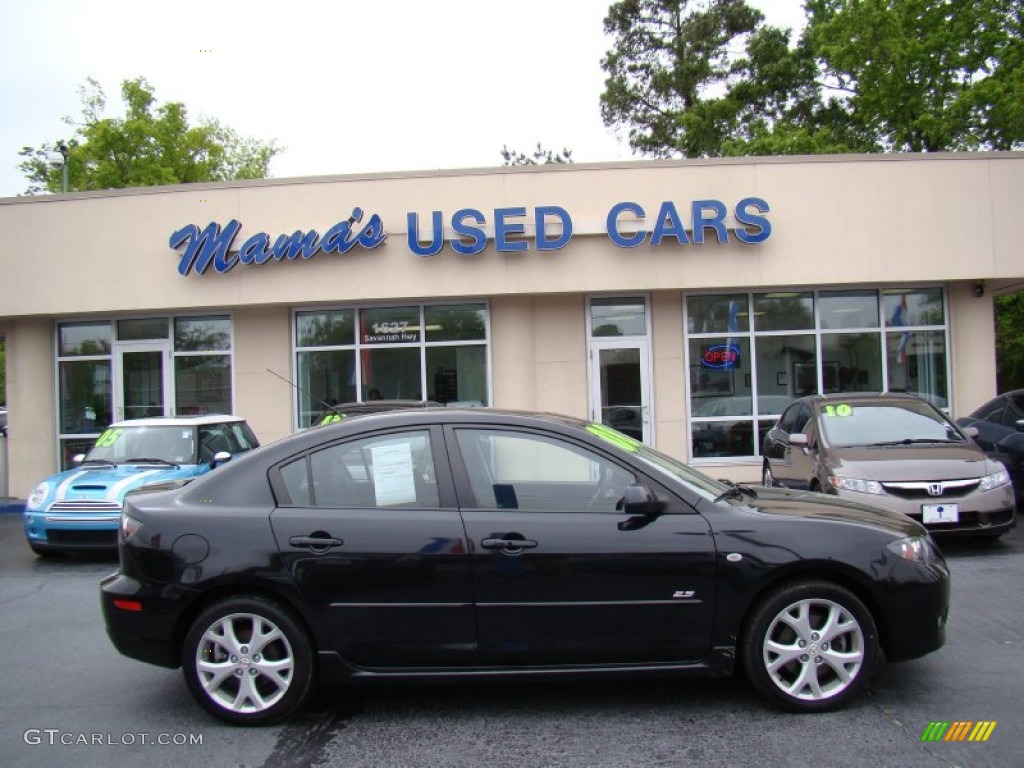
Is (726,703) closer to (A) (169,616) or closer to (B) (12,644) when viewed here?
(A) (169,616)

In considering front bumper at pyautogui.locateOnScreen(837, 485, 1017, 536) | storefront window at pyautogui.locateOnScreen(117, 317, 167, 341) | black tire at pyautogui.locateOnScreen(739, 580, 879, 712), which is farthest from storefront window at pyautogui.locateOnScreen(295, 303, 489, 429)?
black tire at pyautogui.locateOnScreen(739, 580, 879, 712)

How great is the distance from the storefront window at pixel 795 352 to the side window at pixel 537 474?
9521mm

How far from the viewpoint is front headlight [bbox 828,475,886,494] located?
Result: 7.70 meters

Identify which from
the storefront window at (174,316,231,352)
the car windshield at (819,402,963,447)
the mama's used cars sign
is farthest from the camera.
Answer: the storefront window at (174,316,231,352)

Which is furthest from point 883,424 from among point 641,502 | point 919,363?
point 641,502

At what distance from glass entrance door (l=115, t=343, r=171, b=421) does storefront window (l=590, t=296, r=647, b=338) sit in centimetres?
748

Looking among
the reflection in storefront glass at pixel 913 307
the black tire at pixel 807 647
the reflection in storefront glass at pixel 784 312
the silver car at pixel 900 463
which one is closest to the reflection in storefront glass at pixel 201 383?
Answer: the reflection in storefront glass at pixel 784 312

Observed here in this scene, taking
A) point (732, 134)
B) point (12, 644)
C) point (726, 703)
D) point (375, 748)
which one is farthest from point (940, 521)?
point (732, 134)

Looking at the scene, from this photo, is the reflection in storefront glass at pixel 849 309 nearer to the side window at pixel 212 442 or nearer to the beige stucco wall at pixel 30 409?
the side window at pixel 212 442

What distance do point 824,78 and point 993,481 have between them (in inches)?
973

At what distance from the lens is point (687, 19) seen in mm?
31281

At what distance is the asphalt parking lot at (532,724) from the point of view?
3.73 m

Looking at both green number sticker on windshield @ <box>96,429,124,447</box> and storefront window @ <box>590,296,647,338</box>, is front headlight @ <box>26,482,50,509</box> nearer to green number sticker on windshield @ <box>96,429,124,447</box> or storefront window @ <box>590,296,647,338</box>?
green number sticker on windshield @ <box>96,429,124,447</box>

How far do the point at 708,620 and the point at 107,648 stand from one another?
4194mm
